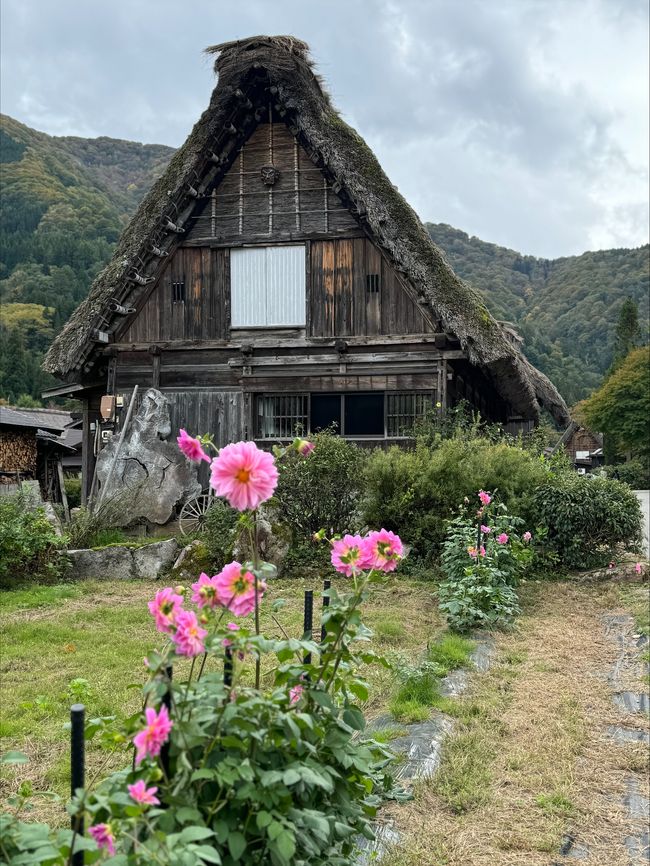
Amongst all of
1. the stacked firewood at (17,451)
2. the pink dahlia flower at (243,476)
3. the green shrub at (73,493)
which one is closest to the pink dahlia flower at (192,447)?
the pink dahlia flower at (243,476)

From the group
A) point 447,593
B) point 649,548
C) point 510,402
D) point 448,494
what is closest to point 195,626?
point 447,593

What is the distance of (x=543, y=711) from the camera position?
4.51m

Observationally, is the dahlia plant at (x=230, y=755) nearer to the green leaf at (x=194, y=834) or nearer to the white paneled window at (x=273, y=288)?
the green leaf at (x=194, y=834)

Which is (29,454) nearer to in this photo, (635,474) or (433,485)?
(433,485)

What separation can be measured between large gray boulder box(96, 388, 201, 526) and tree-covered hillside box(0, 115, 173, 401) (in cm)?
3247

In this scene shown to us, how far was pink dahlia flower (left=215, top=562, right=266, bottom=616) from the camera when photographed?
182 centimetres

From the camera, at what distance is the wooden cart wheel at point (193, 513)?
11.6m

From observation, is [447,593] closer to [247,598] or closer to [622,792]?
[622,792]

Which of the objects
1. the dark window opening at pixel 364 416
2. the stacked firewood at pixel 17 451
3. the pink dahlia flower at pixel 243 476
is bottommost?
the pink dahlia flower at pixel 243 476

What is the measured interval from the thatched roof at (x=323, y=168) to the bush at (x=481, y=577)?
4220mm

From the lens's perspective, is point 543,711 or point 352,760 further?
point 543,711

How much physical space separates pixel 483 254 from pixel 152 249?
210 ft

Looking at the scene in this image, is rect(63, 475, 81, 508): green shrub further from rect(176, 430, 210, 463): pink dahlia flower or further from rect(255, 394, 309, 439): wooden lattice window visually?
rect(176, 430, 210, 463): pink dahlia flower

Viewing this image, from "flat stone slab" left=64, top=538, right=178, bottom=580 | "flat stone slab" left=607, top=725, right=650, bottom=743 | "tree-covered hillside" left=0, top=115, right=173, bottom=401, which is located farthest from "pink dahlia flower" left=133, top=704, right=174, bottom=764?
"tree-covered hillside" left=0, top=115, right=173, bottom=401
